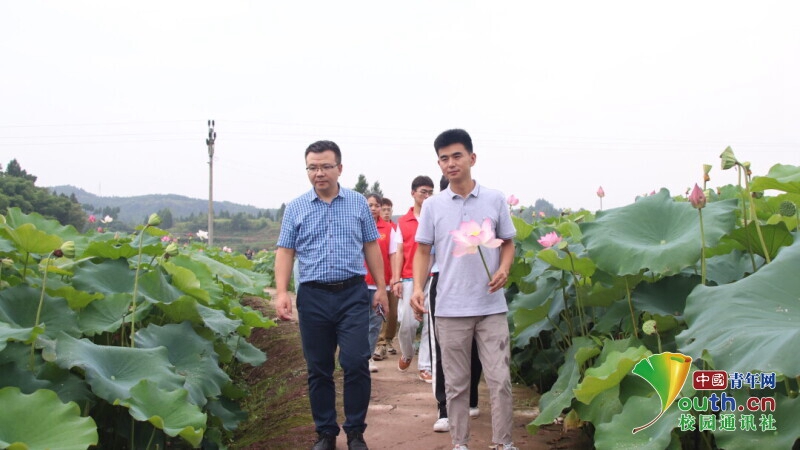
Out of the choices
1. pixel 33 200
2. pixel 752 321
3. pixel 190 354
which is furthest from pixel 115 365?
pixel 33 200

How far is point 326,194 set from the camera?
3.50 meters

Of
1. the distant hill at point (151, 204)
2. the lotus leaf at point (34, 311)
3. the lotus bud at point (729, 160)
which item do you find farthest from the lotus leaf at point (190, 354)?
the distant hill at point (151, 204)

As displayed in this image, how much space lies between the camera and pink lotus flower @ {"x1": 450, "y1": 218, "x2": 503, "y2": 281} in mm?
2910

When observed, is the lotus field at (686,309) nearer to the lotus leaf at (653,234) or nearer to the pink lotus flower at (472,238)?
the lotus leaf at (653,234)

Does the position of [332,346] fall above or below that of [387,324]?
above

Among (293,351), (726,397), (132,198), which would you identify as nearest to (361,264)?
(726,397)

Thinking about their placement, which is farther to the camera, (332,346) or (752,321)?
(332,346)

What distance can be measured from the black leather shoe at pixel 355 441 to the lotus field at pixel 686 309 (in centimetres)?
84

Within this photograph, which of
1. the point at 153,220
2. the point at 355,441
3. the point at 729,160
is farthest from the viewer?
the point at 355,441

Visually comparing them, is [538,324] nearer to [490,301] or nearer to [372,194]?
[490,301]

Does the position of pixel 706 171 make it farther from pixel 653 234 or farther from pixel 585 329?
pixel 585 329

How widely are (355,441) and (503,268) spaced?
113 cm

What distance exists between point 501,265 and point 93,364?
1.75m

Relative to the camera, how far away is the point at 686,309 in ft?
7.38
